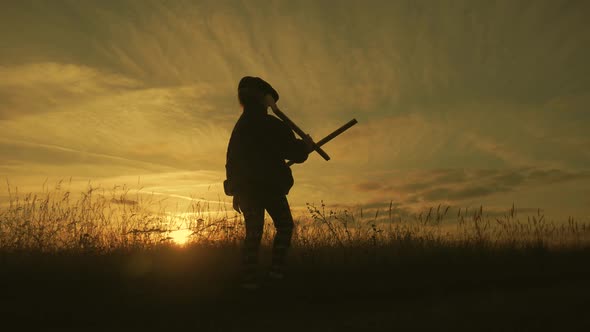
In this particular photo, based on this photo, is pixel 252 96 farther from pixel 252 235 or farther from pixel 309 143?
pixel 252 235

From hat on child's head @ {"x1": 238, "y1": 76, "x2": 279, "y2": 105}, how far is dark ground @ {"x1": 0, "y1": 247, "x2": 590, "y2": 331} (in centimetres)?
228

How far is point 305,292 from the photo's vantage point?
19.6 ft

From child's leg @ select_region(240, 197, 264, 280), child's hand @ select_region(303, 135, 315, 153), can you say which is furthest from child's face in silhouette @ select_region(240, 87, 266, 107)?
child's leg @ select_region(240, 197, 264, 280)

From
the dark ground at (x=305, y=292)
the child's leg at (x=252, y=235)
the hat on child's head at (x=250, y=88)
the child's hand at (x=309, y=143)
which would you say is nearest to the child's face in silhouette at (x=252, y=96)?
the hat on child's head at (x=250, y=88)

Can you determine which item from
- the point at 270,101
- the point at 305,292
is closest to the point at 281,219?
the point at 305,292

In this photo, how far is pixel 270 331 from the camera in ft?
14.3

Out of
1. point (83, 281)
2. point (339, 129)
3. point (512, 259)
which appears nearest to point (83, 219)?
point (83, 281)

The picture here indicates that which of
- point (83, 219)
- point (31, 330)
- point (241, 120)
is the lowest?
point (31, 330)

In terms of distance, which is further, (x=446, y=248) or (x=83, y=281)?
(x=446, y=248)

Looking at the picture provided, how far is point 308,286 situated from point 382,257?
1.74m

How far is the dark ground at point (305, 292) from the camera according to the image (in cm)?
472

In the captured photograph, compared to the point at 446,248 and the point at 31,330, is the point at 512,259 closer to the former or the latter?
the point at 446,248

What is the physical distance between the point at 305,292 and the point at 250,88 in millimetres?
2584

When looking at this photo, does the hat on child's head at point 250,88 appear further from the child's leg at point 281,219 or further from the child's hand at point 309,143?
the child's leg at point 281,219
